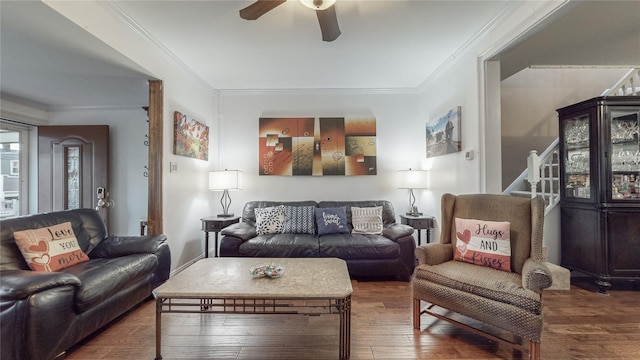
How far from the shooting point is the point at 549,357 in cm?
160

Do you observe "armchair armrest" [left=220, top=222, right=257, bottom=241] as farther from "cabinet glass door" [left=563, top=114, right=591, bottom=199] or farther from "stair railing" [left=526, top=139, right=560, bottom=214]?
"cabinet glass door" [left=563, top=114, right=591, bottom=199]

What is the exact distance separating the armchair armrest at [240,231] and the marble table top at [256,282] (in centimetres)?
86

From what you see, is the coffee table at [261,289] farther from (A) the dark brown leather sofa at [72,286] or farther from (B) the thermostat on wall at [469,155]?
(B) the thermostat on wall at [469,155]

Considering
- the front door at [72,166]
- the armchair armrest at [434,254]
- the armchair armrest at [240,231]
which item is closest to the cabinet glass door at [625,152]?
the armchair armrest at [434,254]

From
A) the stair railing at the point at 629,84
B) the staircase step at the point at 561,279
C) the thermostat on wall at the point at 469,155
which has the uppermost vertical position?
the stair railing at the point at 629,84

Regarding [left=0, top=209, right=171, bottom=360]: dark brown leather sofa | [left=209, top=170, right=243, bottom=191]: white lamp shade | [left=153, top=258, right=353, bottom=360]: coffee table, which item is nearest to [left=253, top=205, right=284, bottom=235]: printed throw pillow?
[left=209, top=170, right=243, bottom=191]: white lamp shade

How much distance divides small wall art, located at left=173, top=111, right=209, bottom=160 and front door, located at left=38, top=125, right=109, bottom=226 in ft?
5.22

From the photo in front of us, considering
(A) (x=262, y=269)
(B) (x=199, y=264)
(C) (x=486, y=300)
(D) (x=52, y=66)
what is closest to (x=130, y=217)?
(D) (x=52, y=66)

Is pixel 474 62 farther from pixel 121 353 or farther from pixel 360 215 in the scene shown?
pixel 121 353

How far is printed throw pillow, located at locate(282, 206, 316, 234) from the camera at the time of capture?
333cm

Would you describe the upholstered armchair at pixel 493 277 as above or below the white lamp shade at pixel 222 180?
below

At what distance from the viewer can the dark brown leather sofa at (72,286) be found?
138 cm

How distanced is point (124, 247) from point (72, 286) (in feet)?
2.52

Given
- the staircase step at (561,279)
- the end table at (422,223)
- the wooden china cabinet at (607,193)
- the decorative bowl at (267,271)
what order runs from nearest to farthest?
the decorative bowl at (267,271) → the wooden china cabinet at (607,193) → the staircase step at (561,279) → the end table at (422,223)
